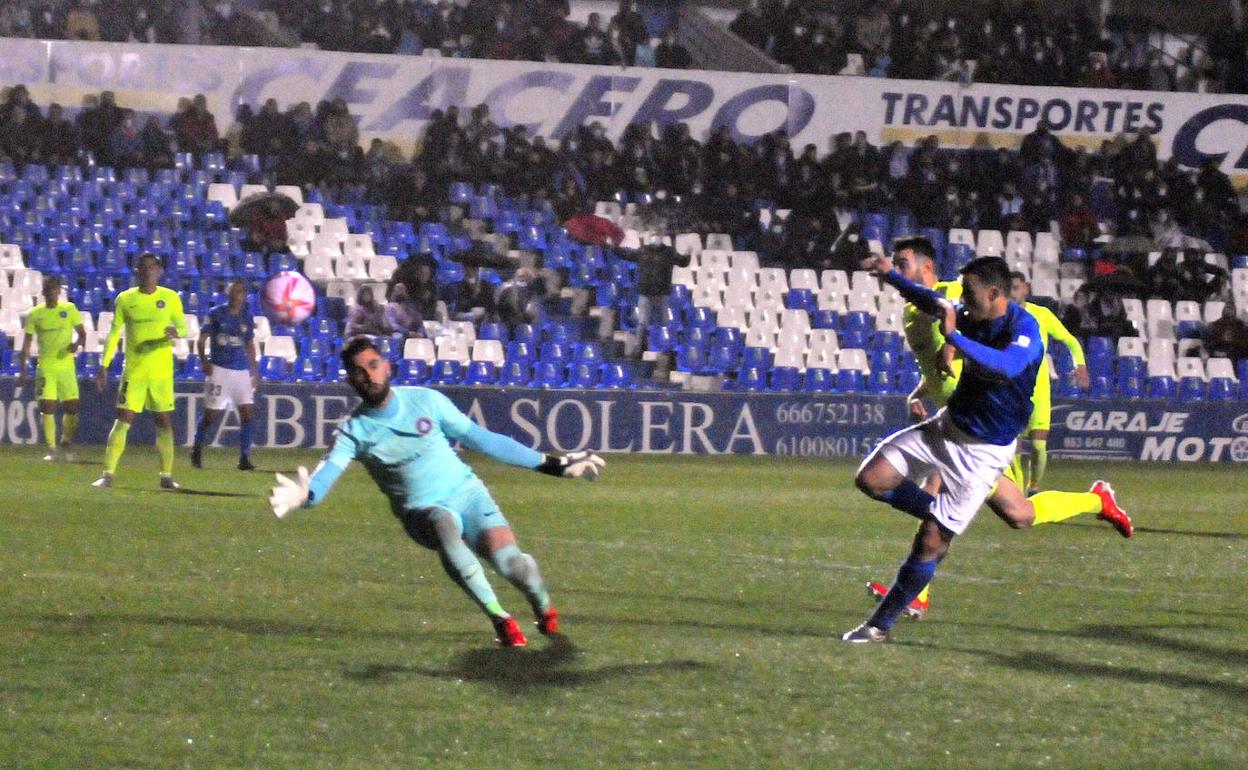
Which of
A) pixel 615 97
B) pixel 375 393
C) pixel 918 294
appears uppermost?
pixel 615 97

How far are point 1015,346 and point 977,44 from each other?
22.7 metres

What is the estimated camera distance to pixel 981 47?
29062 mm

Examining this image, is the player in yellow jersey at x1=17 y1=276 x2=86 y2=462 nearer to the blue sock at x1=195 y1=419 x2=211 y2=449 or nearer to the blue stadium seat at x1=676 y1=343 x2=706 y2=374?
the blue sock at x1=195 y1=419 x2=211 y2=449

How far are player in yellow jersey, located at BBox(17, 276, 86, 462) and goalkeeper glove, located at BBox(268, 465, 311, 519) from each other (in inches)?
524

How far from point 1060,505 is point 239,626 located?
418cm

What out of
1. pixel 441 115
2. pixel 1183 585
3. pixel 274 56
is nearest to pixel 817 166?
pixel 441 115

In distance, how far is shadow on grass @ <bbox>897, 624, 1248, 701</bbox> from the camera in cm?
699

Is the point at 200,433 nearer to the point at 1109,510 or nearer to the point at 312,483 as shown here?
the point at 1109,510

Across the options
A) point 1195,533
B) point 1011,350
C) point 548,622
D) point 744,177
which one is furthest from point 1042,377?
point 744,177

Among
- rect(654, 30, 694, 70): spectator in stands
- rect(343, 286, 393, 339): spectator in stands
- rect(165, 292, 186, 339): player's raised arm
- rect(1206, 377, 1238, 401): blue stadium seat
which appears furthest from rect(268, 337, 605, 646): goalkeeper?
rect(654, 30, 694, 70): spectator in stands

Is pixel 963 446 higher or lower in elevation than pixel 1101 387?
higher

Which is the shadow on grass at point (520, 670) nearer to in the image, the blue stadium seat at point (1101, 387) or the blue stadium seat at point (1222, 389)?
the blue stadium seat at point (1101, 387)

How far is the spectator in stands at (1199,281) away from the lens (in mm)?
26875

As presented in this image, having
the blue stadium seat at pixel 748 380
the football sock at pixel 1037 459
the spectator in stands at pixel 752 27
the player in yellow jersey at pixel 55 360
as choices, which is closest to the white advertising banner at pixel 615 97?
the spectator in stands at pixel 752 27
